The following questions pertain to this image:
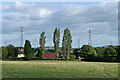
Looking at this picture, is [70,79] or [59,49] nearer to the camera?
[70,79]

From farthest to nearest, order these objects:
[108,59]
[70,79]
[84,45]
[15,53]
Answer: [15,53] < [84,45] < [108,59] < [70,79]

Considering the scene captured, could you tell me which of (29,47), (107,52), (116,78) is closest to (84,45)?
(107,52)

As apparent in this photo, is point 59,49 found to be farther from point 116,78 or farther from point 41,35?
point 116,78

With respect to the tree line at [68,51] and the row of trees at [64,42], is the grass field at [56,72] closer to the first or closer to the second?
the tree line at [68,51]

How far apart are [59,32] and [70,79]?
70986 millimetres

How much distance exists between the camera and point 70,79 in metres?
16.8

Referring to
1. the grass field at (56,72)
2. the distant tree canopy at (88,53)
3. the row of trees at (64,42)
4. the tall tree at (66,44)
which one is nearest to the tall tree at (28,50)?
the row of trees at (64,42)

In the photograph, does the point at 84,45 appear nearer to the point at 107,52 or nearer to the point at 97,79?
the point at 107,52

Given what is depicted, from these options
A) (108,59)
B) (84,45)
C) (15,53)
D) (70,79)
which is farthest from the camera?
(15,53)

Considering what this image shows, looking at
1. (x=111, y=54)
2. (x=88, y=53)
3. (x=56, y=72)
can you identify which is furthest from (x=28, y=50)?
(x=56, y=72)

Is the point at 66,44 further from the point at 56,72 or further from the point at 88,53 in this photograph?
the point at 56,72

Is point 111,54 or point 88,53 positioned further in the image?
point 88,53

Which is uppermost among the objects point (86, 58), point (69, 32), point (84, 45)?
point (69, 32)

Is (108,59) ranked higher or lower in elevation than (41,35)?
lower
